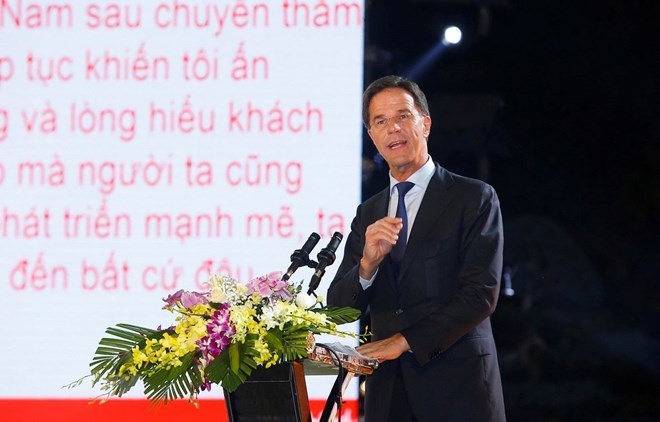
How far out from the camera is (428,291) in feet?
8.54

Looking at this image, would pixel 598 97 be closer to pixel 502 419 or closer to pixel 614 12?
pixel 614 12

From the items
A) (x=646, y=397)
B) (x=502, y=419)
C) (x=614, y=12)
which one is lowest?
(x=646, y=397)

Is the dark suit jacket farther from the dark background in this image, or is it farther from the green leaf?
the dark background

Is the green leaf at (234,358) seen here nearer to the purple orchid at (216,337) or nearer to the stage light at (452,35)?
the purple orchid at (216,337)

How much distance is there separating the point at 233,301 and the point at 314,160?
2121 mm

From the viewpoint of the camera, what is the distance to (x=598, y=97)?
14.5 ft

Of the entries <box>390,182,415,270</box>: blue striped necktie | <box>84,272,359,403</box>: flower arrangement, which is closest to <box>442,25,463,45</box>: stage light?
<box>390,182,415,270</box>: blue striped necktie

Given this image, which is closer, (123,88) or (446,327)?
(446,327)

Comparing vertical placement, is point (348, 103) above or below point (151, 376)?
above

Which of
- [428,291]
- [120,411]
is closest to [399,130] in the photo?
[428,291]

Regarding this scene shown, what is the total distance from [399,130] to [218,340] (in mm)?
1040

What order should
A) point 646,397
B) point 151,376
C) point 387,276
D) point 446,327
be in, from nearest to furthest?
point 151,376 → point 446,327 → point 387,276 → point 646,397

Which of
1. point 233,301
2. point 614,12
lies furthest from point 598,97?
point 233,301

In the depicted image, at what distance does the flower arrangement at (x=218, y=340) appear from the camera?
6.57ft
